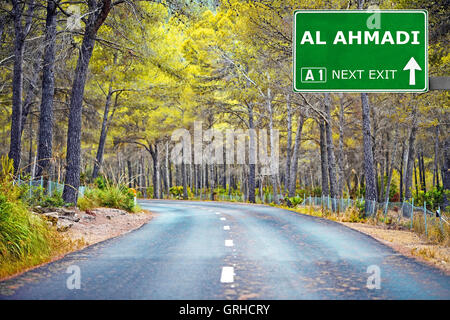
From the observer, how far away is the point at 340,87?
11969 mm

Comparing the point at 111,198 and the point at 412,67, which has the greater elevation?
the point at 412,67

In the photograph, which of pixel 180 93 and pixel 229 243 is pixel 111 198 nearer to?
pixel 229 243

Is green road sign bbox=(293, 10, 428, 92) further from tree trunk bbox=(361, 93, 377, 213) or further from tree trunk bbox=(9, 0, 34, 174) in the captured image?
tree trunk bbox=(9, 0, 34, 174)

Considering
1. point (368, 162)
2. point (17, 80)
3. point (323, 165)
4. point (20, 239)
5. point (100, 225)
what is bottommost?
point (100, 225)

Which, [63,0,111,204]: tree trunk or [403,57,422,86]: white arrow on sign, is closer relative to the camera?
[403,57,422,86]: white arrow on sign

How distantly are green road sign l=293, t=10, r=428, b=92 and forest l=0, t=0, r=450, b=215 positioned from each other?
294cm

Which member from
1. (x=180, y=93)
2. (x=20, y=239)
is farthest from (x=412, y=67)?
(x=180, y=93)

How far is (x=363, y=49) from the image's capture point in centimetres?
1197

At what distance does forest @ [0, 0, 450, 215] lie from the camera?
60.1ft

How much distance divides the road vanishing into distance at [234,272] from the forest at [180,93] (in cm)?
531

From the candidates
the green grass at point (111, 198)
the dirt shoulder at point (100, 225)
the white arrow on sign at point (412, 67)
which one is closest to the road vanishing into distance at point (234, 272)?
the dirt shoulder at point (100, 225)

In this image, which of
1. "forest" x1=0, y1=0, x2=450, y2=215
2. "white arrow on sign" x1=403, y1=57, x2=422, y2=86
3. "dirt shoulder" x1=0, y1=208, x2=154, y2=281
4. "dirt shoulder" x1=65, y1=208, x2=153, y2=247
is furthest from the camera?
"forest" x1=0, y1=0, x2=450, y2=215

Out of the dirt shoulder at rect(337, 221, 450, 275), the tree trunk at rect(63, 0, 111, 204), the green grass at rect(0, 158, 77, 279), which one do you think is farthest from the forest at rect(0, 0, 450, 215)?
the dirt shoulder at rect(337, 221, 450, 275)

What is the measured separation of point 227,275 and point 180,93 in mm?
27582
